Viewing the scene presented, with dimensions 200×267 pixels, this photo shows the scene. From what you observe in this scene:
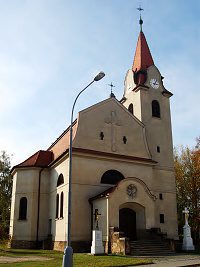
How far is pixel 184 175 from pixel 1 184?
2438 centimetres

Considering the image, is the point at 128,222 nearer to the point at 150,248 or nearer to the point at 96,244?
the point at 150,248

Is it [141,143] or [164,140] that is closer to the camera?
[141,143]

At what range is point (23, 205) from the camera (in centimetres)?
2758

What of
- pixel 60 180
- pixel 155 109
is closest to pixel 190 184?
pixel 155 109

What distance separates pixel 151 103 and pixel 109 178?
9356mm

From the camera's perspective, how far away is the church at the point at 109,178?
75.0 ft

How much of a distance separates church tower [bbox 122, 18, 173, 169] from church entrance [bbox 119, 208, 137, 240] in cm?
646

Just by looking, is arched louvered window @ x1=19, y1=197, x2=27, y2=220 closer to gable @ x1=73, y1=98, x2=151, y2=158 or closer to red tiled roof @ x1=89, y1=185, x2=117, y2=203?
red tiled roof @ x1=89, y1=185, x2=117, y2=203

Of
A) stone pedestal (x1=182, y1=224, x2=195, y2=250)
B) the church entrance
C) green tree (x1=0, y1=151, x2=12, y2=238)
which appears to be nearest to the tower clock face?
the church entrance

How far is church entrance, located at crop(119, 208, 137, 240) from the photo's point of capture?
23422 millimetres

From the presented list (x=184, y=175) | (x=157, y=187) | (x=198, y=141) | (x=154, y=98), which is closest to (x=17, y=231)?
(x=157, y=187)

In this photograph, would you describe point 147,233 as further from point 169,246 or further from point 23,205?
point 23,205

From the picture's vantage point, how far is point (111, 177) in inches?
1000

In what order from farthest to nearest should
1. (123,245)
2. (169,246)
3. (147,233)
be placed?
(147,233) → (169,246) → (123,245)
